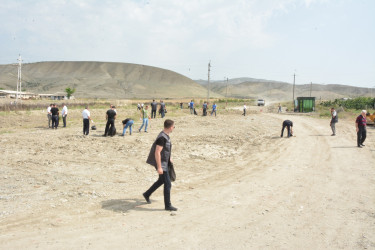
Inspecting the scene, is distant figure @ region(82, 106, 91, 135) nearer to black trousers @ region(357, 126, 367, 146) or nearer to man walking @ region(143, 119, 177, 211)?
man walking @ region(143, 119, 177, 211)

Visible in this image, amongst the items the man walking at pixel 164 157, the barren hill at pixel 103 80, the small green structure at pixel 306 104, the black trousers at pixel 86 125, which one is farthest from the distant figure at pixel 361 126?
the barren hill at pixel 103 80

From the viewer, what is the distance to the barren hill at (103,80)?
133m

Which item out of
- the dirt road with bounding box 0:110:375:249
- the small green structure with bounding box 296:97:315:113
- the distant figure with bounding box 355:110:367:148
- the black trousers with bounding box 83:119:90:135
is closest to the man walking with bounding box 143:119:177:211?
the dirt road with bounding box 0:110:375:249

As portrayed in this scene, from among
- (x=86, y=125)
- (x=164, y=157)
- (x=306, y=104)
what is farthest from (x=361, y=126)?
(x=306, y=104)

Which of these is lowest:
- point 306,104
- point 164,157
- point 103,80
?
point 164,157

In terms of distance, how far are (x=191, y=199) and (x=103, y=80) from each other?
153 meters

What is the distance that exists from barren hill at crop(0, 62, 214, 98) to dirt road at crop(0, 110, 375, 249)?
110365 mm

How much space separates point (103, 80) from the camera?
152m

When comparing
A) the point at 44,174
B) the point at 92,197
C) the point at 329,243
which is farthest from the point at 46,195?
the point at 329,243

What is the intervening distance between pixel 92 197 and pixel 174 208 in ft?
6.45

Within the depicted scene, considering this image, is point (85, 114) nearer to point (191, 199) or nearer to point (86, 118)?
point (86, 118)

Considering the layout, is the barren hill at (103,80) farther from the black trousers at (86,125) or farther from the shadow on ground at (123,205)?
the shadow on ground at (123,205)

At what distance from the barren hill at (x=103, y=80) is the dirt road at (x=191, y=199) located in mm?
110365

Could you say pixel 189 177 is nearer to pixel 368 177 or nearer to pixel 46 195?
pixel 46 195
